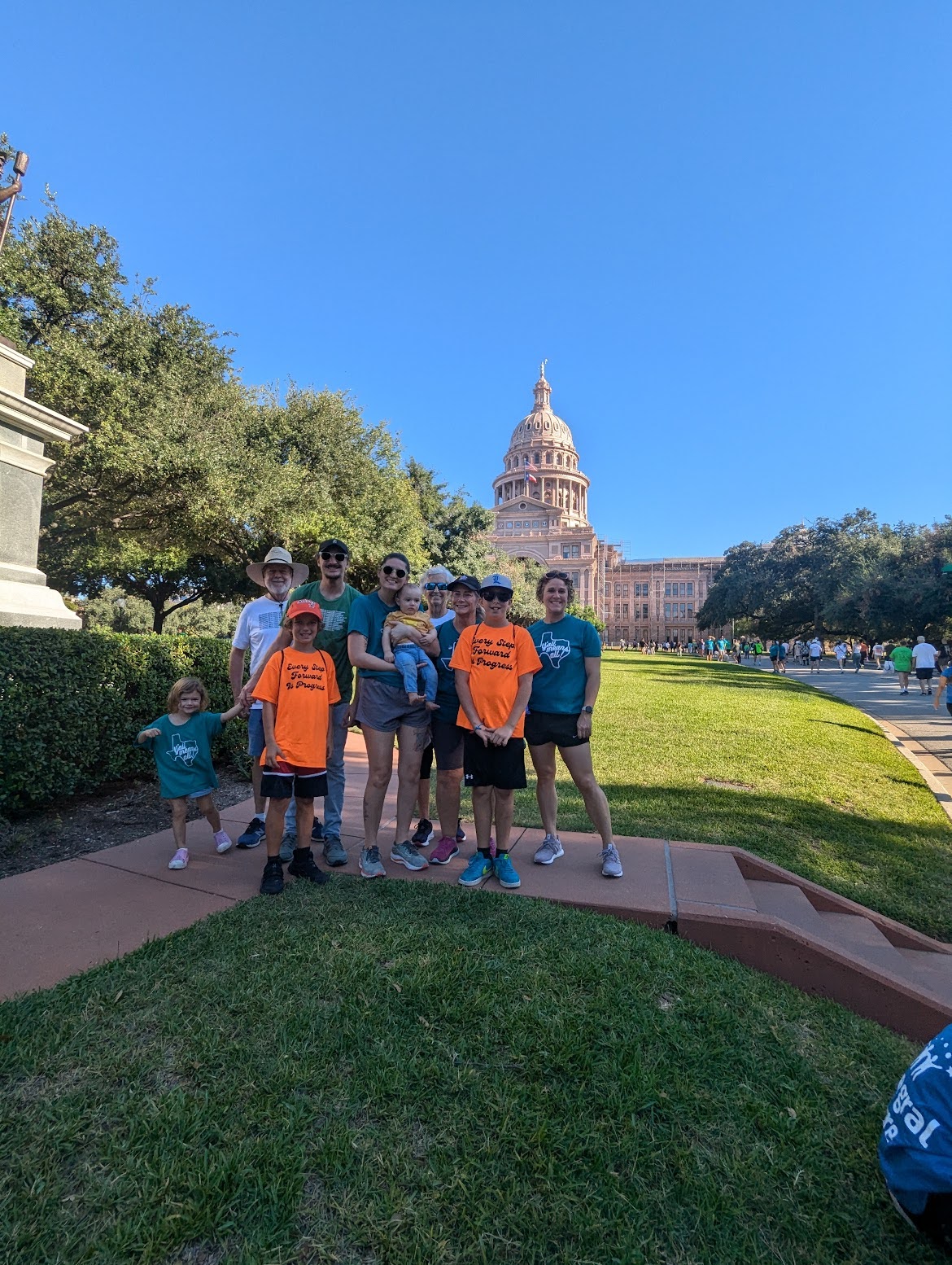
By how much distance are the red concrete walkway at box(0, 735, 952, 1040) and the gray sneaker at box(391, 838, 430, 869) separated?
0.18ft

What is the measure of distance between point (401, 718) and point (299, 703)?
2.06ft

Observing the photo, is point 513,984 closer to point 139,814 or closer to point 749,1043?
point 749,1043

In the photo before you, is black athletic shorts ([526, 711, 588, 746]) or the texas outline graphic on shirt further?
the texas outline graphic on shirt

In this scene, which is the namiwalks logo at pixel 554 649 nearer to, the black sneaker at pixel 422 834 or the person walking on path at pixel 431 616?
the person walking on path at pixel 431 616

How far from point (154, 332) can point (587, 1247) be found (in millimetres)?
18059

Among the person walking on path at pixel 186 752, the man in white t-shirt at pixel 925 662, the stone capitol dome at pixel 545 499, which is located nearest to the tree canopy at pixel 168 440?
the person walking on path at pixel 186 752

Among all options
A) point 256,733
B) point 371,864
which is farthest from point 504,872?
point 256,733

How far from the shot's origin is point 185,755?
3.98 metres

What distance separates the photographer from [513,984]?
2.49 meters

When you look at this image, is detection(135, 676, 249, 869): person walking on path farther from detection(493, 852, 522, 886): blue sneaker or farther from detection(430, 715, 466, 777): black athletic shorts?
detection(493, 852, 522, 886): blue sneaker

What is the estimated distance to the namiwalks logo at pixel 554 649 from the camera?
3910 millimetres

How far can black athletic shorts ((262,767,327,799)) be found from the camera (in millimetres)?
3420

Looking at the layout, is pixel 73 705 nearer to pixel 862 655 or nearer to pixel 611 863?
pixel 611 863

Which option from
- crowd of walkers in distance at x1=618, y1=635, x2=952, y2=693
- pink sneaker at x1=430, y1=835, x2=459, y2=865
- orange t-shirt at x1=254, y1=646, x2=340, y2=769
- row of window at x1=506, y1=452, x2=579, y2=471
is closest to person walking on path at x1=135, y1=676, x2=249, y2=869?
orange t-shirt at x1=254, y1=646, x2=340, y2=769
